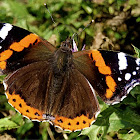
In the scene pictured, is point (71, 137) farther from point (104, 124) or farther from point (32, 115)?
point (32, 115)

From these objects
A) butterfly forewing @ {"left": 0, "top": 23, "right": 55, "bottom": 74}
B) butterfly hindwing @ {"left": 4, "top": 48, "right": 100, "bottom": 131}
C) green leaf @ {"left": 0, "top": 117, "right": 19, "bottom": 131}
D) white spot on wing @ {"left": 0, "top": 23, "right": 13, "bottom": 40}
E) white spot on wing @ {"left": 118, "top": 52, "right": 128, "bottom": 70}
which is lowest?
green leaf @ {"left": 0, "top": 117, "right": 19, "bottom": 131}

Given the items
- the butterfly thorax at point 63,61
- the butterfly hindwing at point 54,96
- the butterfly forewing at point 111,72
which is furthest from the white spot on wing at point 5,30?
the butterfly forewing at point 111,72

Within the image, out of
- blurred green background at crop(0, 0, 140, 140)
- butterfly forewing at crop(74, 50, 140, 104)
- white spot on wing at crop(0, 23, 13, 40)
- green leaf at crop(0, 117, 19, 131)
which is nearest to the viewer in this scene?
butterfly forewing at crop(74, 50, 140, 104)

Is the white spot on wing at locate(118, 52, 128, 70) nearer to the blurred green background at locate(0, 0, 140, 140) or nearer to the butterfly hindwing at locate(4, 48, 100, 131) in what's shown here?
the butterfly hindwing at locate(4, 48, 100, 131)

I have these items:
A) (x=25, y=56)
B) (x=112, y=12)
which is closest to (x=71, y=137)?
(x=25, y=56)

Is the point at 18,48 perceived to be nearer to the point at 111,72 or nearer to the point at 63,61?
the point at 63,61

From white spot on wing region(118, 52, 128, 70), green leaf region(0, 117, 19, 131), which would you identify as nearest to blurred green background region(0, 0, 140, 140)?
green leaf region(0, 117, 19, 131)

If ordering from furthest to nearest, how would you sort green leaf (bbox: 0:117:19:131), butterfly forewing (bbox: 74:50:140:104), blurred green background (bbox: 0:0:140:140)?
green leaf (bbox: 0:117:19:131)
blurred green background (bbox: 0:0:140:140)
butterfly forewing (bbox: 74:50:140:104)
